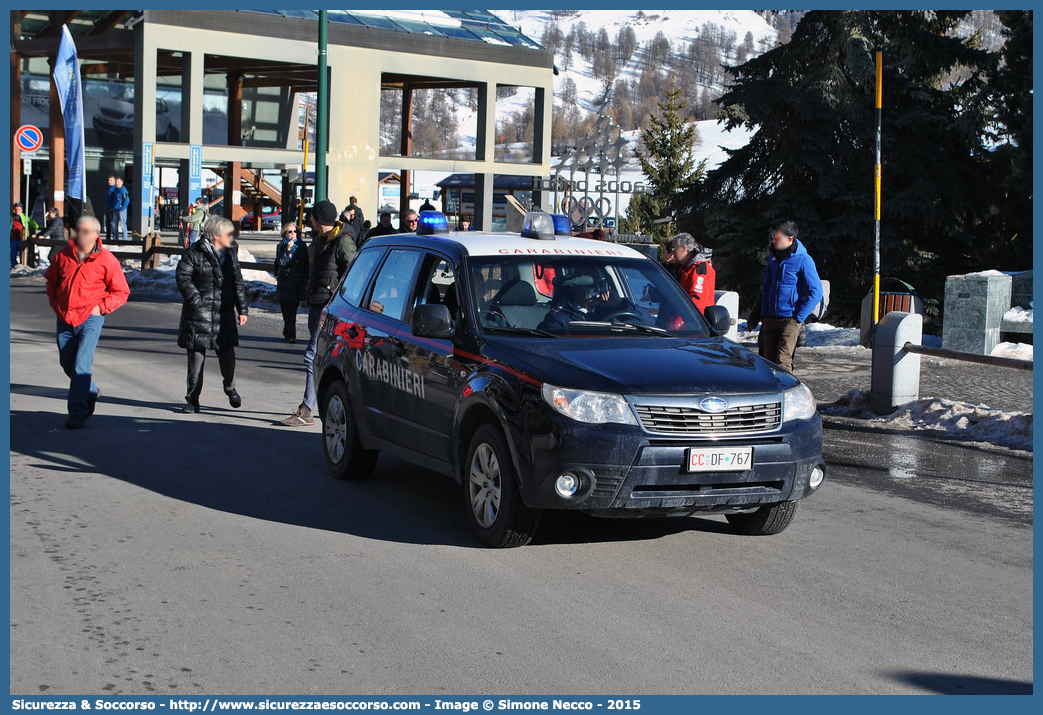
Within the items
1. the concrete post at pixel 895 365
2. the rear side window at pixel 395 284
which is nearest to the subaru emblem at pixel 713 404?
the rear side window at pixel 395 284

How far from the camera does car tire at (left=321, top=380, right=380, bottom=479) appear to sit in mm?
8602

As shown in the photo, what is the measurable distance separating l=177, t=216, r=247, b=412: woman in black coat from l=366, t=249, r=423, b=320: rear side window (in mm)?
3115

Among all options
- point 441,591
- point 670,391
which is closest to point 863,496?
point 670,391

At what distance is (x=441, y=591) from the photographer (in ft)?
19.7

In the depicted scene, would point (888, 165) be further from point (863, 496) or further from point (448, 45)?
point (863, 496)

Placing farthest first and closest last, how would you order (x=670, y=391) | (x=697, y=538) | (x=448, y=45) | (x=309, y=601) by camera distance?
(x=448, y=45), (x=697, y=538), (x=670, y=391), (x=309, y=601)

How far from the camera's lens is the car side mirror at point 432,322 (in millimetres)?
7270

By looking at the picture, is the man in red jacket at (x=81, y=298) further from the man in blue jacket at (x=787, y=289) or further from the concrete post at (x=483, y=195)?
the concrete post at (x=483, y=195)

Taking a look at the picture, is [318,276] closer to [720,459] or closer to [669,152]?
[720,459]

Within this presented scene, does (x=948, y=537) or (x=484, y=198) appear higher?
(x=484, y=198)

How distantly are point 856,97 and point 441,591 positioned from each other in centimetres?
2602

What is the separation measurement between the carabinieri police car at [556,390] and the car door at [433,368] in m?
0.01

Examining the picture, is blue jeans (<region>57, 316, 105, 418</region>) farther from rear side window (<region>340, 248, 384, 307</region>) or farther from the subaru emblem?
the subaru emblem

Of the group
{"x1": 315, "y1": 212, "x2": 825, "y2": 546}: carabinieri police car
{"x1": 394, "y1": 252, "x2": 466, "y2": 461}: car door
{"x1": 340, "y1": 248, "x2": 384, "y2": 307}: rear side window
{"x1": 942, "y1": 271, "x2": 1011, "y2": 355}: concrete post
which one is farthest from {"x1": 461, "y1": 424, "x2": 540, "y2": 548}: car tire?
{"x1": 942, "y1": 271, "x2": 1011, "y2": 355}: concrete post
